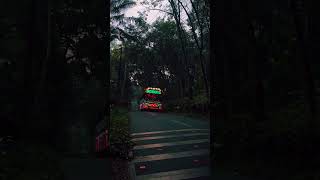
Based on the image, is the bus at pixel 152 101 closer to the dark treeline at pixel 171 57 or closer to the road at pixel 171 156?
the dark treeline at pixel 171 57

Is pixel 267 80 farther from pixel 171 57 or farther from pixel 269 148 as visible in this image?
pixel 171 57

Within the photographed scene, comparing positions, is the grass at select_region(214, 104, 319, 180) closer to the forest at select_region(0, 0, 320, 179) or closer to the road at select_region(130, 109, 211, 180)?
the forest at select_region(0, 0, 320, 179)

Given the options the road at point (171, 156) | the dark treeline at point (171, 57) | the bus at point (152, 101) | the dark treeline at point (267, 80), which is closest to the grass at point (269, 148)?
the dark treeline at point (267, 80)

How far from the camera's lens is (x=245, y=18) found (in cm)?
1024

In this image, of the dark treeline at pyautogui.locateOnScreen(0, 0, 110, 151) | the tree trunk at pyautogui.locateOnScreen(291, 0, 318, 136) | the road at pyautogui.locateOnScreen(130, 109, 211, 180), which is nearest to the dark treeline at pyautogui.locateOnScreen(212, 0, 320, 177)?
the tree trunk at pyautogui.locateOnScreen(291, 0, 318, 136)

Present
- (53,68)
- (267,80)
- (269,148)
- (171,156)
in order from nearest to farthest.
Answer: (269,148)
(53,68)
(267,80)
(171,156)

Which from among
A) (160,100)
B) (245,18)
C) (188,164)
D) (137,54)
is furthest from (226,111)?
(137,54)

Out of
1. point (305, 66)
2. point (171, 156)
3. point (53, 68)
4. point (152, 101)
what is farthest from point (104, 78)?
point (152, 101)

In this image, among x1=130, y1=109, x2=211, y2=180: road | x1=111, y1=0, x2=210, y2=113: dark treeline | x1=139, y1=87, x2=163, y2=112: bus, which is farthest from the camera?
x1=139, y1=87, x2=163, y2=112: bus

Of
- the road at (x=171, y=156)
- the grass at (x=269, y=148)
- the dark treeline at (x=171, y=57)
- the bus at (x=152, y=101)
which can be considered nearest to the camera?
the grass at (x=269, y=148)

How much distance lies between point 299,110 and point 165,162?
368 centimetres

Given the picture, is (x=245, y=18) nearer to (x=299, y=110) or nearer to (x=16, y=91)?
(x=299, y=110)

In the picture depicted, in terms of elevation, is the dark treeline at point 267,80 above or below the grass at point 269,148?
above

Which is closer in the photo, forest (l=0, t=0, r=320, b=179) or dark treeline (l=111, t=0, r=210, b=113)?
forest (l=0, t=0, r=320, b=179)
